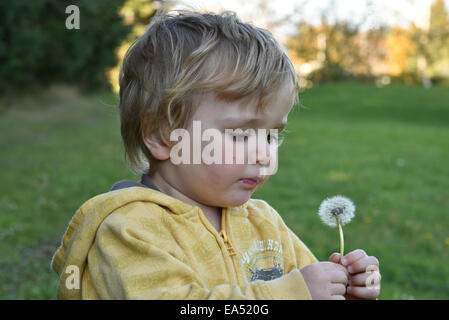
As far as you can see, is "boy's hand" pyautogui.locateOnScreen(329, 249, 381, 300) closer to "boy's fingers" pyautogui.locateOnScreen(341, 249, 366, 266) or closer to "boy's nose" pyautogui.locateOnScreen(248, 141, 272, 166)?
"boy's fingers" pyautogui.locateOnScreen(341, 249, 366, 266)

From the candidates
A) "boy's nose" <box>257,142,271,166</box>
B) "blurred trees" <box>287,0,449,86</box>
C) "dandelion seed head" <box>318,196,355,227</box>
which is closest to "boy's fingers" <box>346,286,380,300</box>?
"dandelion seed head" <box>318,196,355,227</box>

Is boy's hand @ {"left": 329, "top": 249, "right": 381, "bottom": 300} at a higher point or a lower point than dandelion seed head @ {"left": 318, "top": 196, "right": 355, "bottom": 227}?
lower

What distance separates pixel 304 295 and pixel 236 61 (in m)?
0.81

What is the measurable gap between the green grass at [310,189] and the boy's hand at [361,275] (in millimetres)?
745

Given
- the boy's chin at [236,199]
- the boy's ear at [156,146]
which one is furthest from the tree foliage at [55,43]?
the boy's chin at [236,199]

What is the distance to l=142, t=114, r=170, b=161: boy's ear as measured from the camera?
1.85 metres

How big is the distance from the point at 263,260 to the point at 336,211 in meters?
0.33

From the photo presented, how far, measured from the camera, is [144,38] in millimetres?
1925

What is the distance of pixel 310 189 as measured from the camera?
249 inches

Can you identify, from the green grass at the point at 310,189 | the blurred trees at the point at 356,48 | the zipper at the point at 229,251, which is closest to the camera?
the zipper at the point at 229,251

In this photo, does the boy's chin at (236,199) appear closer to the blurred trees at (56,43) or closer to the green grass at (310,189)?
the green grass at (310,189)

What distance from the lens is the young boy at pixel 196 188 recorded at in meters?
1.53

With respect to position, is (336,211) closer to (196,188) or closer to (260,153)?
(260,153)

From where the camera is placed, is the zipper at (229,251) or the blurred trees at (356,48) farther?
the blurred trees at (356,48)
